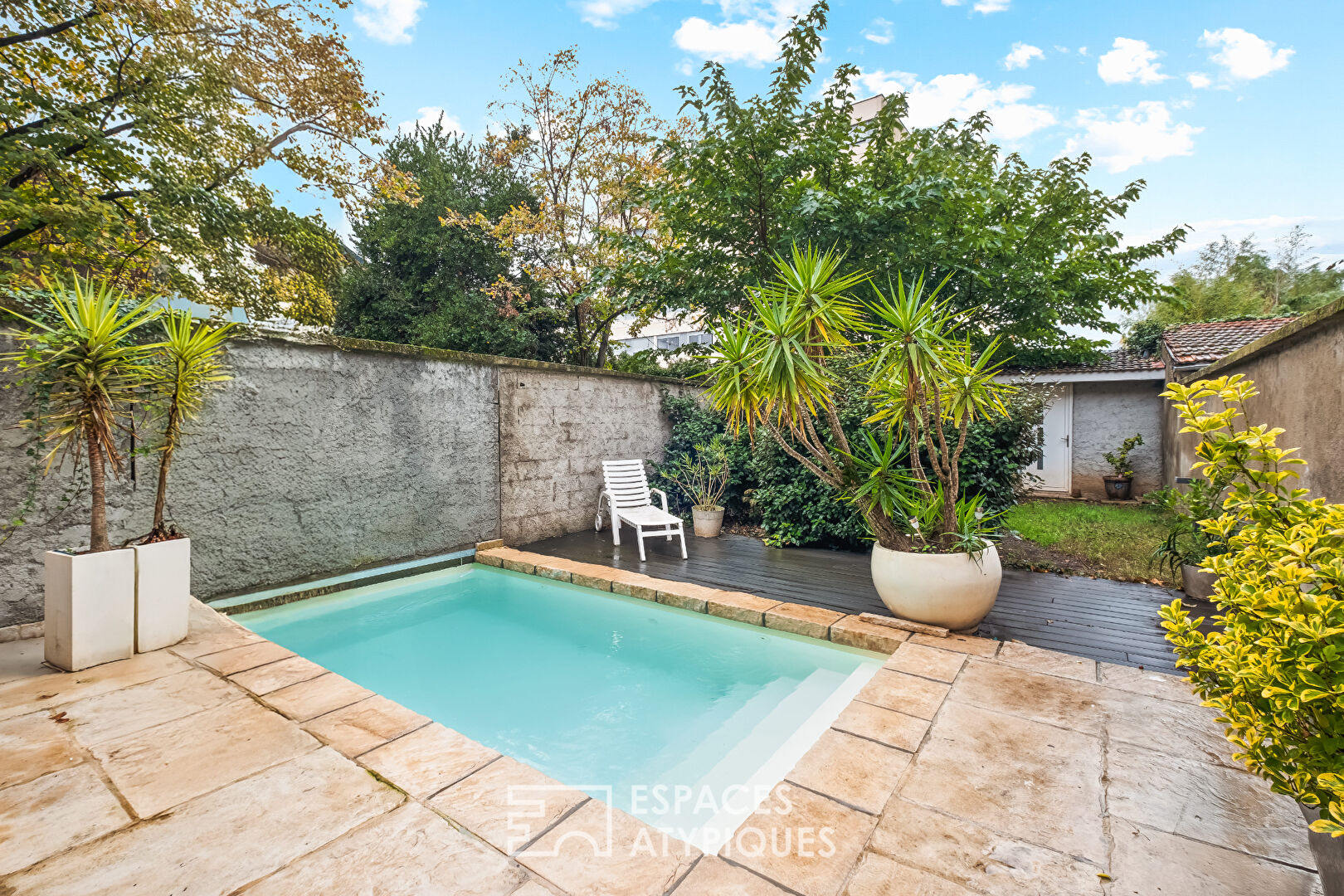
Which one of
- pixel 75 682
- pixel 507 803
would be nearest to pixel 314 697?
pixel 75 682

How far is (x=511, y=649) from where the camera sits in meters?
3.35

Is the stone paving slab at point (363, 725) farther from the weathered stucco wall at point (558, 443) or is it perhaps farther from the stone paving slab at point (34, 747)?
the weathered stucco wall at point (558, 443)

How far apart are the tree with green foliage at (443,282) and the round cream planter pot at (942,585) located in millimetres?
9064

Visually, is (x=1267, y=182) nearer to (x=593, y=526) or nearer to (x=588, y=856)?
(x=593, y=526)

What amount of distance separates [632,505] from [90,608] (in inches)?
161

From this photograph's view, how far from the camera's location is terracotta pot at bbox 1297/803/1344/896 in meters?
1.02

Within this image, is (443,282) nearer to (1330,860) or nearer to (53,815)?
(53,815)

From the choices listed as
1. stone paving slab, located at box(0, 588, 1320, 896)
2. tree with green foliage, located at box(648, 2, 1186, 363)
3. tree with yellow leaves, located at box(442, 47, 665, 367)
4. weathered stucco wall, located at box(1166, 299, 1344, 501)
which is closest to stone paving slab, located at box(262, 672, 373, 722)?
stone paving slab, located at box(0, 588, 1320, 896)

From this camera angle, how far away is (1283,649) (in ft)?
3.27

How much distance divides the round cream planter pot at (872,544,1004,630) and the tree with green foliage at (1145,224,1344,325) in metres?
16.5

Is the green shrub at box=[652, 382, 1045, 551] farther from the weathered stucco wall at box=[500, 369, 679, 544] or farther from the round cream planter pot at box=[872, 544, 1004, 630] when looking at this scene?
the round cream planter pot at box=[872, 544, 1004, 630]

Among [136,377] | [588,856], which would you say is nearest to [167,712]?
[136,377]

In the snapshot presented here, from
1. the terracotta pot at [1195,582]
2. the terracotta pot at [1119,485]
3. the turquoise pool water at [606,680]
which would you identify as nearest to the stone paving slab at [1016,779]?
the turquoise pool water at [606,680]
